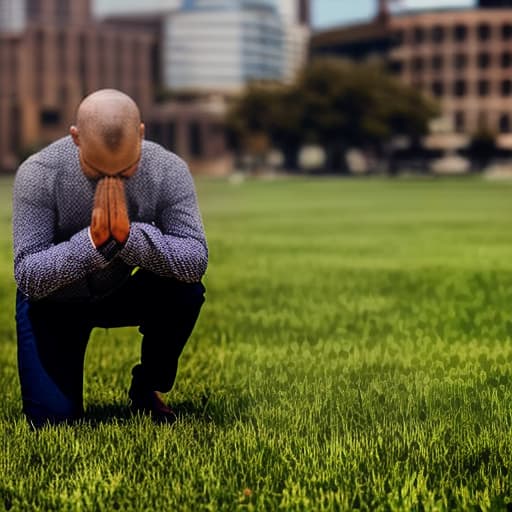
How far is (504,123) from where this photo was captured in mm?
161000

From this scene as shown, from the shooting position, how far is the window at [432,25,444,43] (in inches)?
6250

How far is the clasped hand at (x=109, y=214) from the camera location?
458 cm

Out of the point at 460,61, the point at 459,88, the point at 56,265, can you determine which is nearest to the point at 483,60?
the point at 460,61

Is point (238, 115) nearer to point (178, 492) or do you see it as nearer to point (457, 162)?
point (457, 162)

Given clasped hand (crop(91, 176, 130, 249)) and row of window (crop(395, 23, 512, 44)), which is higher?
row of window (crop(395, 23, 512, 44))

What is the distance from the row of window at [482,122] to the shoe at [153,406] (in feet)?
518

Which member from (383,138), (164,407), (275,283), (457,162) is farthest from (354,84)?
(164,407)

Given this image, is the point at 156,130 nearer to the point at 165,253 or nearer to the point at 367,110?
the point at 367,110

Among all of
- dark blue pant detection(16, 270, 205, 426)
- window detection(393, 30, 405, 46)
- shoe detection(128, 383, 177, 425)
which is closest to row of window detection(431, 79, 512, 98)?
window detection(393, 30, 405, 46)

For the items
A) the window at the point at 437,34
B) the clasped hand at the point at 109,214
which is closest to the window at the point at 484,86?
the window at the point at 437,34

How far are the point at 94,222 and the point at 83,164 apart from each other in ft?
0.71

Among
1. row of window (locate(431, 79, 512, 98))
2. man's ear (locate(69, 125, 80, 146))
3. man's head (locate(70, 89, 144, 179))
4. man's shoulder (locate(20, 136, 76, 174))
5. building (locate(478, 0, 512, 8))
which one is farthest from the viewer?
building (locate(478, 0, 512, 8))

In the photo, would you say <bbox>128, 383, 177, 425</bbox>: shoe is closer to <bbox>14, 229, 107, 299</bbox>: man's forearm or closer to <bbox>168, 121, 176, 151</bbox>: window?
<bbox>14, 229, 107, 299</bbox>: man's forearm

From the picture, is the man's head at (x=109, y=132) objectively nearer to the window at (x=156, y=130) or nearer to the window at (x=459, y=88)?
the window at (x=459, y=88)
